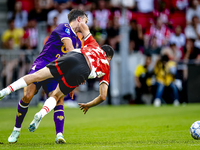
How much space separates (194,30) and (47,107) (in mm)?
13149

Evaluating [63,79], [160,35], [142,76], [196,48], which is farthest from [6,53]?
[63,79]

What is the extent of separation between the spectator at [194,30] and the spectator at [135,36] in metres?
2.43

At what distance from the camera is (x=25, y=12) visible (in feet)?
58.9

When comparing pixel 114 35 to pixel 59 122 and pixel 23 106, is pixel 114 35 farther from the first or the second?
pixel 59 122

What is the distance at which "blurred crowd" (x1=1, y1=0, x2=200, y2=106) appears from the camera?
49.8 feet

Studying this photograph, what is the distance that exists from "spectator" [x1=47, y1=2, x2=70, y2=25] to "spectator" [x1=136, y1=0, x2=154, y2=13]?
3656 millimetres

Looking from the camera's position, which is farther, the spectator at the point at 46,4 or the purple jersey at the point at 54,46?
the spectator at the point at 46,4

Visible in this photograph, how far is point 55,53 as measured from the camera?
6.19 meters

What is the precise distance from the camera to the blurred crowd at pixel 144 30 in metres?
15.2

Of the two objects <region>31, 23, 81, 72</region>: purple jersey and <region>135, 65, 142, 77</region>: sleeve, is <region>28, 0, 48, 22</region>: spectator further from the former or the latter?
<region>31, 23, 81, 72</region>: purple jersey

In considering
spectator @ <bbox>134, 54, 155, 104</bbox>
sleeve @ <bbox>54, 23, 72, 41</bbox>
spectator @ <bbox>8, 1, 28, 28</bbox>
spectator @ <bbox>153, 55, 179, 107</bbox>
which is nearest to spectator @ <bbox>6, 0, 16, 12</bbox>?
spectator @ <bbox>8, 1, 28, 28</bbox>

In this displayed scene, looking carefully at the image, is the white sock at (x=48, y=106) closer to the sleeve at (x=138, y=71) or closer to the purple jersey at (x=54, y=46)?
the purple jersey at (x=54, y=46)

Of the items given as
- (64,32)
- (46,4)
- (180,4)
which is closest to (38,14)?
(46,4)

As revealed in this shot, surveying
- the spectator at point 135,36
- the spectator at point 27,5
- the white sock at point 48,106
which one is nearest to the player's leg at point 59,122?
the white sock at point 48,106
